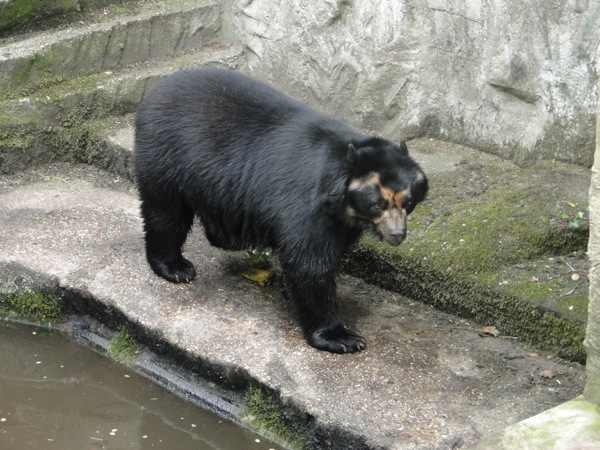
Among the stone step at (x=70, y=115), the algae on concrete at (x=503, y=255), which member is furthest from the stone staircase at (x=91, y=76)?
the algae on concrete at (x=503, y=255)

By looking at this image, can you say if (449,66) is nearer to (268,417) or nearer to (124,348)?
(124,348)

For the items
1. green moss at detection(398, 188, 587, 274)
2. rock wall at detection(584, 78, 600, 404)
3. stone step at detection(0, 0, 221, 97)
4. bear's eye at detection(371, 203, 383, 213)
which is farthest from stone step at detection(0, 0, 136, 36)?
rock wall at detection(584, 78, 600, 404)

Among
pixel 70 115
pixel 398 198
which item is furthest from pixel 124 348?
Result: pixel 70 115

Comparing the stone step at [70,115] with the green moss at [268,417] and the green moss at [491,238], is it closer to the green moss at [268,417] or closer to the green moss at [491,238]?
the green moss at [491,238]

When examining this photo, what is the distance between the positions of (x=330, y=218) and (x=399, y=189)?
1.41 ft

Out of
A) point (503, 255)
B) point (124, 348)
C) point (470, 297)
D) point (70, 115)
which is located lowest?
point (124, 348)

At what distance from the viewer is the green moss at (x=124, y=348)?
611cm

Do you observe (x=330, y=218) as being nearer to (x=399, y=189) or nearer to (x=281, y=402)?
(x=399, y=189)

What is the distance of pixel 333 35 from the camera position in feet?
26.3

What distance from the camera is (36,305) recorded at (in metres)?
6.53

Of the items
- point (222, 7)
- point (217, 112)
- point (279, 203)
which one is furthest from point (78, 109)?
point (279, 203)

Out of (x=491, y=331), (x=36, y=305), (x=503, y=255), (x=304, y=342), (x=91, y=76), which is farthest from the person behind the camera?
(x=91, y=76)

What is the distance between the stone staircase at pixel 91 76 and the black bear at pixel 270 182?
1755 millimetres

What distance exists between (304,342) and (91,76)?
3.71 meters
